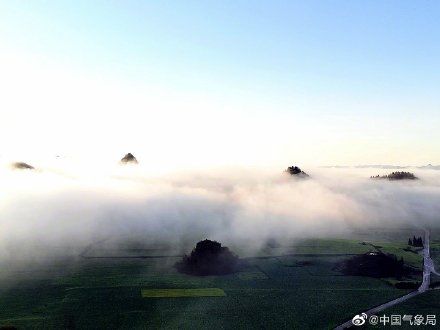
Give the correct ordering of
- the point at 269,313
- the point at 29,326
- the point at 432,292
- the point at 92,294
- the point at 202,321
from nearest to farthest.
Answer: the point at 29,326, the point at 202,321, the point at 269,313, the point at 92,294, the point at 432,292

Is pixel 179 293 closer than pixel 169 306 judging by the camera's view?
No

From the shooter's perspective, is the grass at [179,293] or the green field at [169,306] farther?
the grass at [179,293]

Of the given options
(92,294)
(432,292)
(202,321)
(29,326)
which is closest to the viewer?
(29,326)

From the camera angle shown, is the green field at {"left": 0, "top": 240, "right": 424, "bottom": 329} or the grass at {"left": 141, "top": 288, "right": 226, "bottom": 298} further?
the grass at {"left": 141, "top": 288, "right": 226, "bottom": 298}

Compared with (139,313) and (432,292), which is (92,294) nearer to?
(139,313)

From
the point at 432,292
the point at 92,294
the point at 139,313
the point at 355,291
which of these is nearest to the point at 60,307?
the point at 92,294

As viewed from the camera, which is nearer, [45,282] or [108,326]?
[108,326]

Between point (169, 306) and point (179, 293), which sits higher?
point (179, 293)
